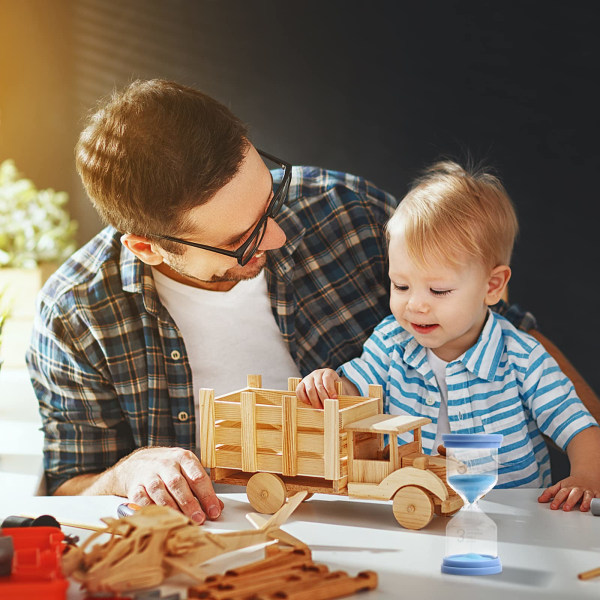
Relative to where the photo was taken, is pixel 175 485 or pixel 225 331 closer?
pixel 175 485

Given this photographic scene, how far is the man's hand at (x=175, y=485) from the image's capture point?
1247 millimetres

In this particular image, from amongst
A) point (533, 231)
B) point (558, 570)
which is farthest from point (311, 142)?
point (558, 570)

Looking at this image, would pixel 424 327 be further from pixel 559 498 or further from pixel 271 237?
pixel 559 498

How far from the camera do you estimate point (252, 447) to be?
127cm

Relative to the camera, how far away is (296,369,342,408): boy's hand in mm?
1363

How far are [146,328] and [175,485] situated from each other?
546mm

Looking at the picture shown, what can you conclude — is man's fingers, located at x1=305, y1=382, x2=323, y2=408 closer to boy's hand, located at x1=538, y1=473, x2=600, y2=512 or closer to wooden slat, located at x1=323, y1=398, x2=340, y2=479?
wooden slat, located at x1=323, y1=398, x2=340, y2=479

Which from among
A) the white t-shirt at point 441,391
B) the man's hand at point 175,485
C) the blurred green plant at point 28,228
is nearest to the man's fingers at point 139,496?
the man's hand at point 175,485

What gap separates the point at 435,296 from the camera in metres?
1.55

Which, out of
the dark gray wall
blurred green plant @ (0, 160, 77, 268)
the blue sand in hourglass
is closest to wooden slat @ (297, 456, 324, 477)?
the blue sand in hourglass

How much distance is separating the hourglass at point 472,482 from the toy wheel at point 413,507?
1.6 inches

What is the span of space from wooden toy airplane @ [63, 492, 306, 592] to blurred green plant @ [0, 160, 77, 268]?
1.84 meters

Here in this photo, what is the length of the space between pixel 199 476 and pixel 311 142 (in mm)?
2078

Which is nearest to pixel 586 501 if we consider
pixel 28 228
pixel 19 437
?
pixel 19 437
